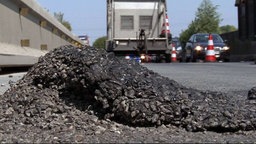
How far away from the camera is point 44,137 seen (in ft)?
10.8

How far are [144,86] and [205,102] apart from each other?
48 centimetres

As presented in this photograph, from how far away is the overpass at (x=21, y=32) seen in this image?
819 cm

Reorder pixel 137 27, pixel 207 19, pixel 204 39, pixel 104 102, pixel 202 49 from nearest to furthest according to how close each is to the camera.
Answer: pixel 104 102
pixel 137 27
pixel 202 49
pixel 204 39
pixel 207 19

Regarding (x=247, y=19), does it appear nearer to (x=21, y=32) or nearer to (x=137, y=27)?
(x=137, y=27)

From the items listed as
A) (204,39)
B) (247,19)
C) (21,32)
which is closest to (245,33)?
(247,19)

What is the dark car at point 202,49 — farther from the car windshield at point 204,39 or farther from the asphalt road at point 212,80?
the asphalt road at point 212,80

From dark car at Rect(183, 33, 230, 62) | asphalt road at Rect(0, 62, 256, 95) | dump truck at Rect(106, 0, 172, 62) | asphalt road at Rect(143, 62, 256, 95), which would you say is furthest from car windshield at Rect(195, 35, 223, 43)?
asphalt road at Rect(0, 62, 256, 95)

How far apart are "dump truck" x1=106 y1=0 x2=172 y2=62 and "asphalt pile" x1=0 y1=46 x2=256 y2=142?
1846 centimetres

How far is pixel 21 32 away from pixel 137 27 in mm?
13720

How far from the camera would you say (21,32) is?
31.8ft

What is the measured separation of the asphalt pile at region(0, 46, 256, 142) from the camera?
356 cm

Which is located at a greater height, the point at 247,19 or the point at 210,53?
the point at 247,19

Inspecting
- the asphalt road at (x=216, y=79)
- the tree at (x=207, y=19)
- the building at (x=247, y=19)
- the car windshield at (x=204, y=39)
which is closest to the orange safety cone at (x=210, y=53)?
the car windshield at (x=204, y=39)

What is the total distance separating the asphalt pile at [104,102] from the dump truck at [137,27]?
18.5 metres
